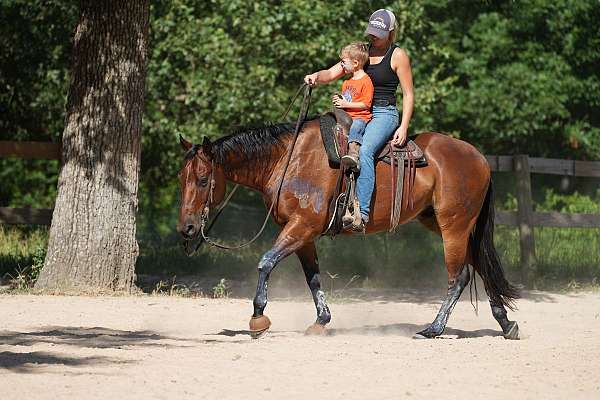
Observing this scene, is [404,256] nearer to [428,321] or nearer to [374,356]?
[428,321]

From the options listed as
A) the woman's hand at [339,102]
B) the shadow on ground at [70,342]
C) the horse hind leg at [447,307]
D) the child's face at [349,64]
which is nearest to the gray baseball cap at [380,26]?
the child's face at [349,64]

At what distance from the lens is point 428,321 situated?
10906 millimetres

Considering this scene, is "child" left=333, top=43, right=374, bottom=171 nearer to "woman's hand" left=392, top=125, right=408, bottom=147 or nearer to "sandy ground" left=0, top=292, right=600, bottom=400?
A: "woman's hand" left=392, top=125, right=408, bottom=147

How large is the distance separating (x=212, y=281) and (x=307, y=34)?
16.0ft

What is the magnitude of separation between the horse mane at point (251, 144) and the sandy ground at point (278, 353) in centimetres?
154

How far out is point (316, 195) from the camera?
9320 millimetres

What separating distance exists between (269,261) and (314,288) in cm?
77

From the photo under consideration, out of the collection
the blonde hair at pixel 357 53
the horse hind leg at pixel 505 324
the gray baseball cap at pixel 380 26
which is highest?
the gray baseball cap at pixel 380 26

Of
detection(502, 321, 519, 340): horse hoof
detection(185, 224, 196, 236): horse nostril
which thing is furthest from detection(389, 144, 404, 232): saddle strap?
detection(185, 224, 196, 236): horse nostril

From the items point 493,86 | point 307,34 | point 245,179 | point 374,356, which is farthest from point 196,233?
point 493,86

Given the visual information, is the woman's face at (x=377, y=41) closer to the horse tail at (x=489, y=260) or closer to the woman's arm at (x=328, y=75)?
the woman's arm at (x=328, y=75)

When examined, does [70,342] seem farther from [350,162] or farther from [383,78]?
[383,78]

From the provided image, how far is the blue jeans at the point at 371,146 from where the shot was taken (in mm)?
9273

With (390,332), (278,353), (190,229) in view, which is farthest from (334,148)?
(278,353)
